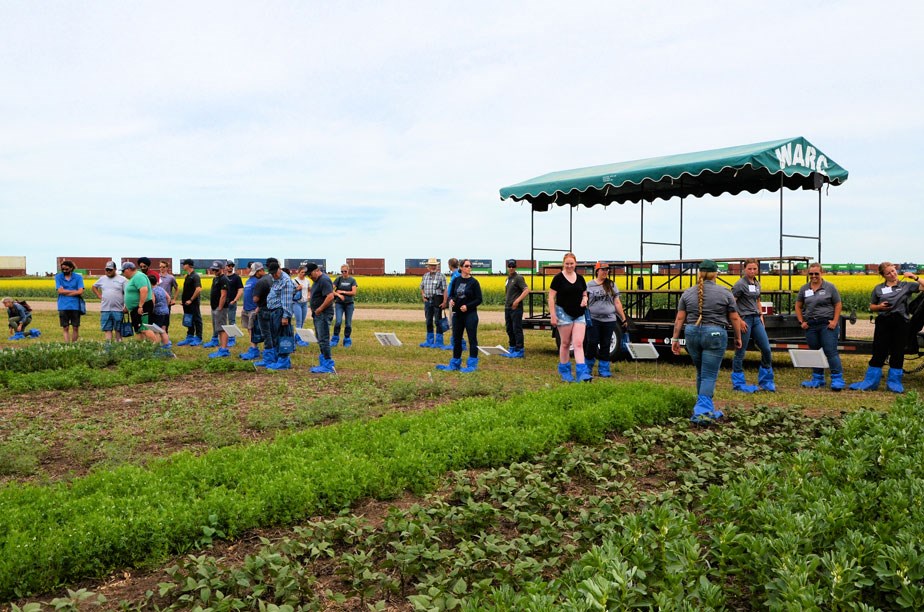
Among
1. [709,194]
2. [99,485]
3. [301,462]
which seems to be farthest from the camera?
[709,194]

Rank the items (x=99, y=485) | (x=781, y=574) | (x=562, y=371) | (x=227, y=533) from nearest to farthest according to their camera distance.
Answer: (x=781, y=574)
(x=227, y=533)
(x=99, y=485)
(x=562, y=371)

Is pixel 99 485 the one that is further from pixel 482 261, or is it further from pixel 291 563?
pixel 482 261

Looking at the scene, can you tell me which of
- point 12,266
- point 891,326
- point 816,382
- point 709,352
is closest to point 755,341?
point 816,382

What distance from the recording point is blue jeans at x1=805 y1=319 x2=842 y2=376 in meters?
10.3

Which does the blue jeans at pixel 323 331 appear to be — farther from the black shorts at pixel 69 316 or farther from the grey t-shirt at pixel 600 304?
the black shorts at pixel 69 316

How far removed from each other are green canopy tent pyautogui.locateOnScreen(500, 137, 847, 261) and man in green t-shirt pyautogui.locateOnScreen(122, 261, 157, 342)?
7251 mm

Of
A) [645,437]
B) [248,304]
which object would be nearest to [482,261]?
[248,304]

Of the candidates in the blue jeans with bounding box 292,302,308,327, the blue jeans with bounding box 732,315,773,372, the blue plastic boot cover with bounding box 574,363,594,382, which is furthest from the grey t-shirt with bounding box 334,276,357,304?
the blue jeans with bounding box 732,315,773,372

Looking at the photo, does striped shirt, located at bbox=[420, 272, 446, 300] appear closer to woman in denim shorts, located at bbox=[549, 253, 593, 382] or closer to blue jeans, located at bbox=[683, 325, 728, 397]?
woman in denim shorts, located at bbox=[549, 253, 593, 382]

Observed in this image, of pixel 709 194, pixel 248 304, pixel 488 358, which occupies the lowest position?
pixel 488 358

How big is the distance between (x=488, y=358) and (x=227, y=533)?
32.2 ft

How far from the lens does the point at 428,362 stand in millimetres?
13430

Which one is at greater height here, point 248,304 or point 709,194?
point 709,194

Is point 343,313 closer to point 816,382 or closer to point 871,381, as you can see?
point 816,382
